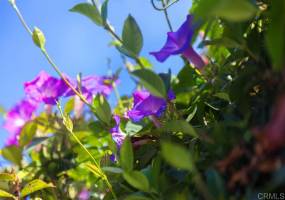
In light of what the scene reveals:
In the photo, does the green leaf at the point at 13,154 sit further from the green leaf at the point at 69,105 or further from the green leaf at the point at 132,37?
the green leaf at the point at 132,37

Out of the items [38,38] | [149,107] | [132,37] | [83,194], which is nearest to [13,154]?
[83,194]

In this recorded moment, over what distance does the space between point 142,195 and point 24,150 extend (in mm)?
746

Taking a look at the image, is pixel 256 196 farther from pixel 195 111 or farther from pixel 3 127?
pixel 3 127

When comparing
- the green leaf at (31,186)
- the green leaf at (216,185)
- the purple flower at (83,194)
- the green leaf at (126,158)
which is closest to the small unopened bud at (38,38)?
the green leaf at (31,186)

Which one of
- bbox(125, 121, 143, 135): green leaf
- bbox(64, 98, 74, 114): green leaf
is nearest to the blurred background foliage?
bbox(125, 121, 143, 135): green leaf

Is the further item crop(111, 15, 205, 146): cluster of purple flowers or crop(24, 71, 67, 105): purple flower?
crop(24, 71, 67, 105): purple flower

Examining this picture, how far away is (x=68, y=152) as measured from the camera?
4.78ft

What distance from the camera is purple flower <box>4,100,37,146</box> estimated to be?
155 cm

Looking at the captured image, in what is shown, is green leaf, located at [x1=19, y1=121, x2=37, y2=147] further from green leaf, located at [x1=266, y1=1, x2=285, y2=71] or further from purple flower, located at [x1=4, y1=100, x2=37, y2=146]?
green leaf, located at [x1=266, y1=1, x2=285, y2=71]

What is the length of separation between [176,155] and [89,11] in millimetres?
303

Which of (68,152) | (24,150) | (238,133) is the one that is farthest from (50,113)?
(238,133)

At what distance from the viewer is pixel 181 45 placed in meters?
0.62

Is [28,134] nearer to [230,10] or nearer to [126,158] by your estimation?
[126,158]

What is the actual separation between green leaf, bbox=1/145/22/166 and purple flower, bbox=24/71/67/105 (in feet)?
0.45
